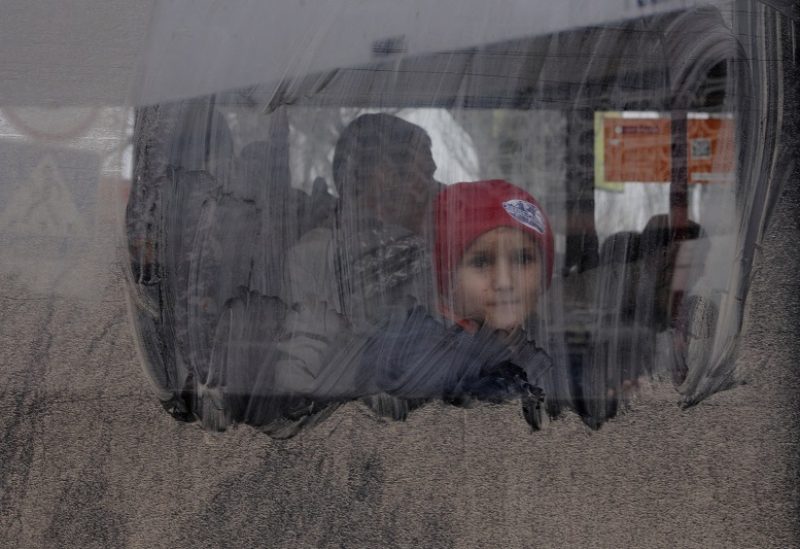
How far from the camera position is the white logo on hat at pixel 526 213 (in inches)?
81.8

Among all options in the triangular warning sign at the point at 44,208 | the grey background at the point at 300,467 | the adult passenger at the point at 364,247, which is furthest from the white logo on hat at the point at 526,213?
the triangular warning sign at the point at 44,208

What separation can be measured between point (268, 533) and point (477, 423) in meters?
0.62

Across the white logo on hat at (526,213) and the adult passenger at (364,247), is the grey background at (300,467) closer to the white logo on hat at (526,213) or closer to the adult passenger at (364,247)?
the adult passenger at (364,247)

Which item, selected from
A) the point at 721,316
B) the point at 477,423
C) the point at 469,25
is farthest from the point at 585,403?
the point at 469,25

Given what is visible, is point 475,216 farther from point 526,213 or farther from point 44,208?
point 44,208

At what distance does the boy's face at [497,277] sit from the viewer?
2.10 m

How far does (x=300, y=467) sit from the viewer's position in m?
2.10

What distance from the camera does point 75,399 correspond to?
2.09 meters

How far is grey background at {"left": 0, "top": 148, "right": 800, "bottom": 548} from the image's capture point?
2082 mm

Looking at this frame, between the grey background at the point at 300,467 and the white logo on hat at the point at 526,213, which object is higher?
the white logo on hat at the point at 526,213

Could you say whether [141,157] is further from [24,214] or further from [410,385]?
[410,385]

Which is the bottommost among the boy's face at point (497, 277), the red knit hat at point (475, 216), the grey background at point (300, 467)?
the grey background at point (300, 467)

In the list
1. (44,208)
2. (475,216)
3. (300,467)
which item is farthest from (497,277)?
(44,208)

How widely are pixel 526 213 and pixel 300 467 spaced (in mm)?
896
